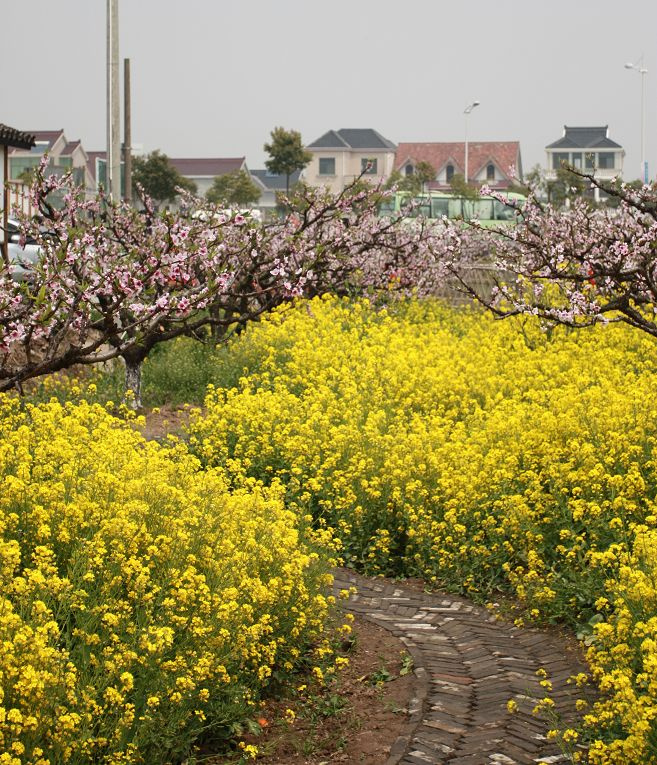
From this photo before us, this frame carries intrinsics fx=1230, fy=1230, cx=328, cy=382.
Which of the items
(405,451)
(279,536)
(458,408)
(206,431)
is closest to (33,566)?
(279,536)

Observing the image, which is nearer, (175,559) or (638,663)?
(638,663)

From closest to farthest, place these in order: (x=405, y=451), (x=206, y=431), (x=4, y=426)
Answer: (x=4, y=426) < (x=405, y=451) < (x=206, y=431)

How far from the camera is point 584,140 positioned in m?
120

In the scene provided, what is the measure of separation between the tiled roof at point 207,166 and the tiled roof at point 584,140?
30.9 metres

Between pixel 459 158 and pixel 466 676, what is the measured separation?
103 metres

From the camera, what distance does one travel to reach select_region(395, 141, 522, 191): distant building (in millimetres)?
105188

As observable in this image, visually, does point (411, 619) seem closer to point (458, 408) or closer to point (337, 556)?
point (337, 556)

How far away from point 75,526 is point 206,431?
489 cm

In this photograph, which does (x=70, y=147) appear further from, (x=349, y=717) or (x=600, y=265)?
(x=349, y=717)

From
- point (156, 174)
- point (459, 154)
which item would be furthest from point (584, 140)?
point (156, 174)

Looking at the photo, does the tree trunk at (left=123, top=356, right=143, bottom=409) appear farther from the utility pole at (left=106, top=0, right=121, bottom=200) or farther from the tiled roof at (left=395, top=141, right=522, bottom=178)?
the tiled roof at (left=395, top=141, right=522, bottom=178)

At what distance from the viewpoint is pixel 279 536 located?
7215 mm

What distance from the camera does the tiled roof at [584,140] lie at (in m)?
119

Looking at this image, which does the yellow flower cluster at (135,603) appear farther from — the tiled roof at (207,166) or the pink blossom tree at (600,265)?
the tiled roof at (207,166)
